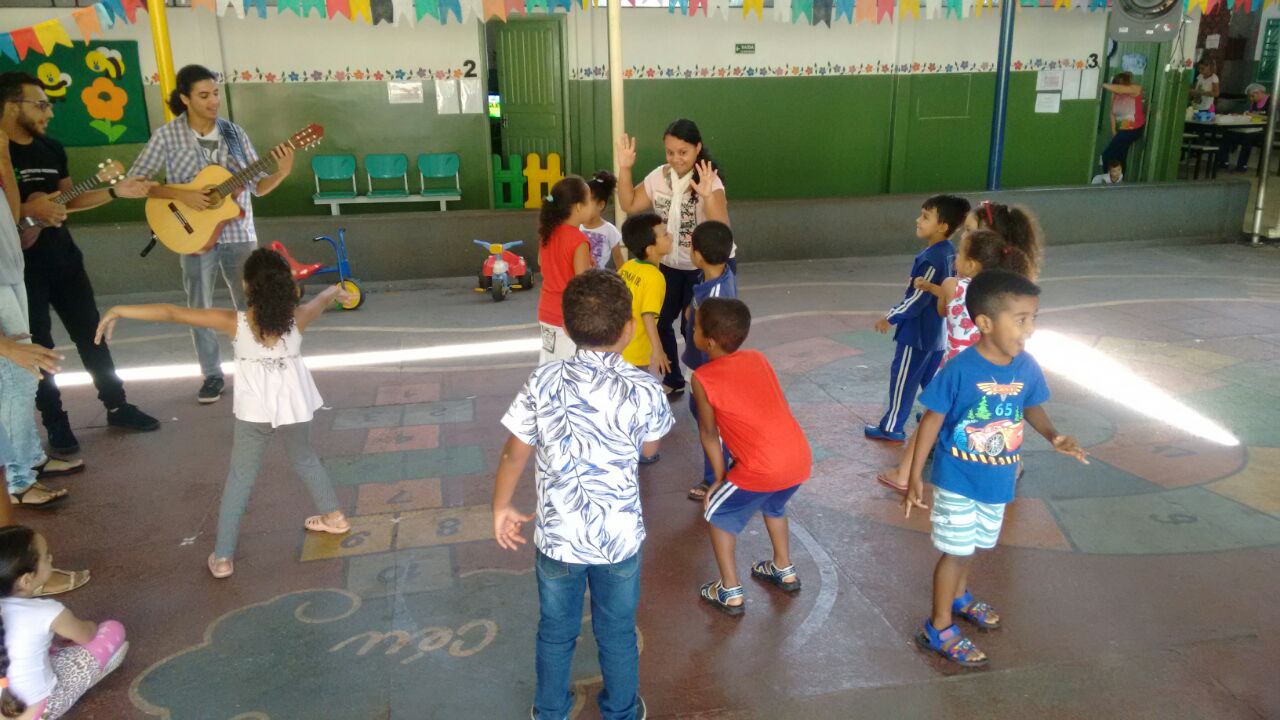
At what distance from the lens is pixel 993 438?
10.8 feet

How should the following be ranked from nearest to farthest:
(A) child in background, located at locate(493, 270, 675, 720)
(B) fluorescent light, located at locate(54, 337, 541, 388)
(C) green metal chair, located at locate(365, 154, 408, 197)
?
1. (A) child in background, located at locate(493, 270, 675, 720)
2. (B) fluorescent light, located at locate(54, 337, 541, 388)
3. (C) green metal chair, located at locate(365, 154, 408, 197)

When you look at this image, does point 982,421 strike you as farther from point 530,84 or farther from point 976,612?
point 530,84

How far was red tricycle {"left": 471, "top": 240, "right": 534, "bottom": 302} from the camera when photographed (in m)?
9.02

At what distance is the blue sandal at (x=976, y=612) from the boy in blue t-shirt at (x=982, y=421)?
26 cm

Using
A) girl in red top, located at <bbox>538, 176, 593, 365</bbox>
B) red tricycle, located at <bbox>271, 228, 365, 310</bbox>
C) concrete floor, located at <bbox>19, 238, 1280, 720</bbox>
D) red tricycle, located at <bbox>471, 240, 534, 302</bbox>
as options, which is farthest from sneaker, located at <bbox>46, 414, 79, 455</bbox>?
red tricycle, located at <bbox>471, 240, 534, 302</bbox>

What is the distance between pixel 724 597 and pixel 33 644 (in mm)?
2343

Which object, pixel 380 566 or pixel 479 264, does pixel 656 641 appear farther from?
pixel 479 264

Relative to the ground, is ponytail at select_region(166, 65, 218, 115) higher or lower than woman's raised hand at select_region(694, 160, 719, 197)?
higher

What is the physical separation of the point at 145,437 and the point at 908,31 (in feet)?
31.0

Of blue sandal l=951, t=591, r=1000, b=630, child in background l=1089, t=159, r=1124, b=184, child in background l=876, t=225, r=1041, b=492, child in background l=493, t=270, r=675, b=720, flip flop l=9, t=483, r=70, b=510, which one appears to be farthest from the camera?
child in background l=1089, t=159, r=1124, b=184

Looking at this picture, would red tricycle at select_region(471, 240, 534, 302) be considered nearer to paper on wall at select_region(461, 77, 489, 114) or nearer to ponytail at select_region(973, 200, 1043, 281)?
paper on wall at select_region(461, 77, 489, 114)

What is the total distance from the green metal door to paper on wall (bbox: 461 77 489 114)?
346 mm

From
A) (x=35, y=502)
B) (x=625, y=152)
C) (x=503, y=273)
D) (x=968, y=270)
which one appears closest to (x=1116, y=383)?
(x=968, y=270)

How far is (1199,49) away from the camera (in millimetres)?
18859
